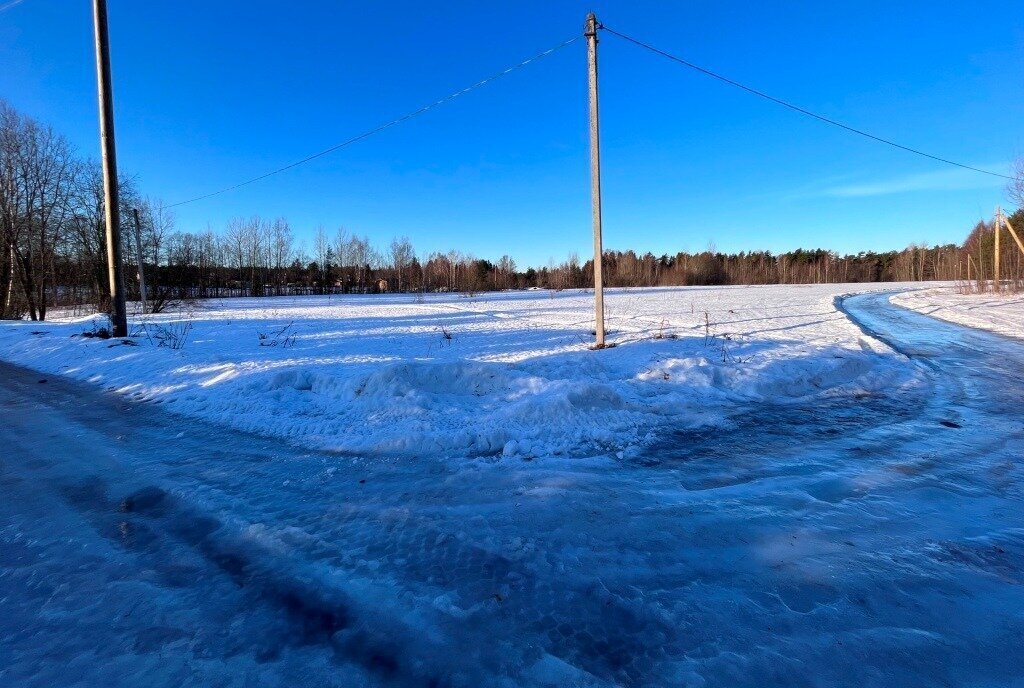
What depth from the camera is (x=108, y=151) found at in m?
12.2

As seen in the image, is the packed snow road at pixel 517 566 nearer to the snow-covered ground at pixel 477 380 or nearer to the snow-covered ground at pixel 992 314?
the snow-covered ground at pixel 477 380

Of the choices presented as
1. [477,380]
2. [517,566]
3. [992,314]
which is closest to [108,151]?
[477,380]

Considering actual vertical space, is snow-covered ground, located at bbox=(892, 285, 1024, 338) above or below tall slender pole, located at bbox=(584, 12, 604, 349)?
below

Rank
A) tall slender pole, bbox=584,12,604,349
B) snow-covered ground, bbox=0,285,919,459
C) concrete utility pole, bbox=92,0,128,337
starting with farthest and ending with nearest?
concrete utility pole, bbox=92,0,128,337 → tall slender pole, bbox=584,12,604,349 → snow-covered ground, bbox=0,285,919,459

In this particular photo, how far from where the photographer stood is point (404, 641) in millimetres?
2285

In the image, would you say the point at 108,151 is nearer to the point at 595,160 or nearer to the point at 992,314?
the point at 595,160

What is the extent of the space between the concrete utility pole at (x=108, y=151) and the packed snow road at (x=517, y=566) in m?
9.36

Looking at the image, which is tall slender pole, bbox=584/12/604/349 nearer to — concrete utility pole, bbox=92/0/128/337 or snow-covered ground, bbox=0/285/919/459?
snow-covered ground, bbox=0/285/919/459

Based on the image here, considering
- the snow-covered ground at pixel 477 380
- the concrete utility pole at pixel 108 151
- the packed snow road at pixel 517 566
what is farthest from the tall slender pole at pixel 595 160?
the concrete utility pole at pixel 108 151

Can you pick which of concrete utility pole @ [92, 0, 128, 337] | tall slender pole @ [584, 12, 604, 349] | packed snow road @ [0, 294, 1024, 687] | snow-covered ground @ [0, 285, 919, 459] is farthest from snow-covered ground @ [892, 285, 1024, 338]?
concrete utility pole @ [92, 0, 128, 337]

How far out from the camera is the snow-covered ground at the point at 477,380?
18.5ft

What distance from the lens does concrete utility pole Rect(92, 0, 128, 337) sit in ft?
39.0

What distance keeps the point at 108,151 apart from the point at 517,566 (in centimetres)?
1559

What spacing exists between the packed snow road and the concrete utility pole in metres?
9.36
